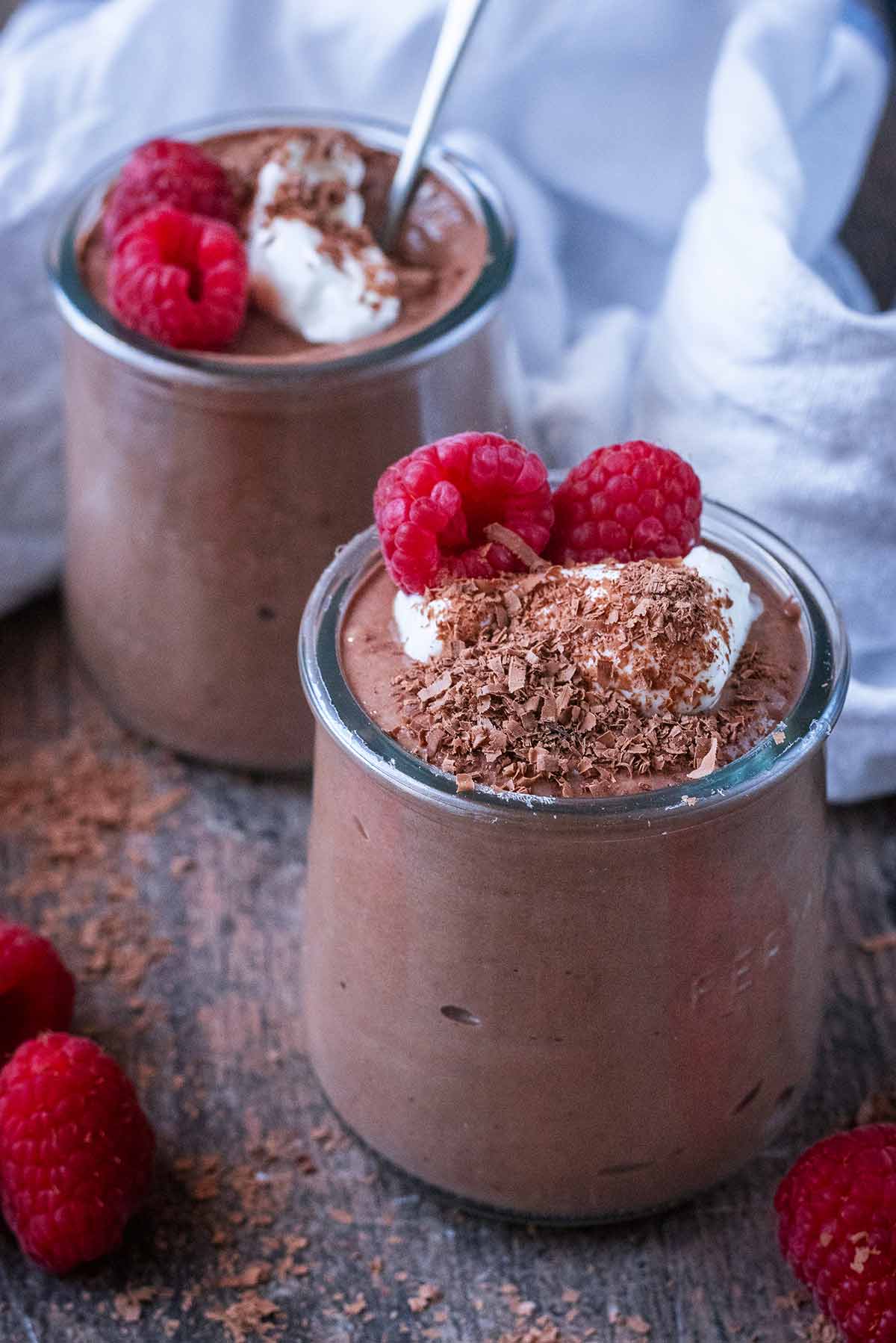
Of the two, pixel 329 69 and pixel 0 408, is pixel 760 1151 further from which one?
pixel 329 69

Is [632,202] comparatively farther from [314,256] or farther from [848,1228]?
[848,1228]

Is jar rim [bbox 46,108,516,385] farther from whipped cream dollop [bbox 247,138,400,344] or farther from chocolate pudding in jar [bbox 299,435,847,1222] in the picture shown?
chocolate pudding in jar [bbox 299,435,847,1222]

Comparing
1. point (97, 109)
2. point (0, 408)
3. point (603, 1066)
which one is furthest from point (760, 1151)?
point (97, 109)

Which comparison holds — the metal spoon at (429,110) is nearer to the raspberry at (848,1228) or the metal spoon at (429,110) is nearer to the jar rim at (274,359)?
the jar rim at (274,359)

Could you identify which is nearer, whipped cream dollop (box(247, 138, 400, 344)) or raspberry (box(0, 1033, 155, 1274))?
raspberry (box(0, 1033, 155, 1274))

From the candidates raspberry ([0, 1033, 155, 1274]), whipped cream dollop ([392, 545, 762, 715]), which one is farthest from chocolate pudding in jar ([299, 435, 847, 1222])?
raspberry ([0, 1033, 155, 1274])

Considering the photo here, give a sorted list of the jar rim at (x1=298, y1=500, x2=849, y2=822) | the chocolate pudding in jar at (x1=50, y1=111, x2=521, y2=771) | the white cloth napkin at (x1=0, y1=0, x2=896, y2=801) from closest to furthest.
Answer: the jar rim at (x1=298, y1=500, x2=849, y2=822) → the chocolate pudding in jar at (x1=50, y1=111, x2=521, y2=771) → the white cloth napkin at (x1=0, y1=0, x2=896, y2=801)

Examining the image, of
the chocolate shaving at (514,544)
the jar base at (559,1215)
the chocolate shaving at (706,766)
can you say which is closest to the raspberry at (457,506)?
the chocolate shaving at (514,544)
